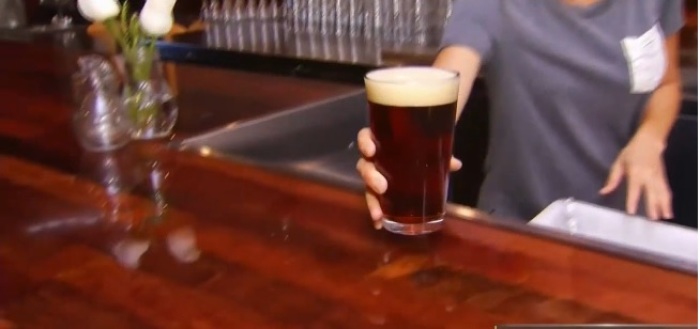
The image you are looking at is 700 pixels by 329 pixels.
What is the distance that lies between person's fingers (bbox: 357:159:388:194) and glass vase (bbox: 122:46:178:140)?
1.86ft

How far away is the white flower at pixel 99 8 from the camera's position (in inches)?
56.4

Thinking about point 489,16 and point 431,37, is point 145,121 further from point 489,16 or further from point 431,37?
point 431,37

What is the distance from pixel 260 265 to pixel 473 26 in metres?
0.60

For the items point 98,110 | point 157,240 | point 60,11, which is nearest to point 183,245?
point 157,240

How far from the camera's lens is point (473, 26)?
4.32ft

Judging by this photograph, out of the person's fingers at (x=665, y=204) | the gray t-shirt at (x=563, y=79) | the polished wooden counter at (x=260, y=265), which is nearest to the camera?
the polished wooden counter at (x=260, y=265)

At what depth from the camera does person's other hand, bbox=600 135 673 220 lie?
1114 mm

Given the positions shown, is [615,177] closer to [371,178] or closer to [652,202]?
[652,202]

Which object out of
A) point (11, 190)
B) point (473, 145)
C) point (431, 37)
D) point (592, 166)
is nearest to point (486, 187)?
point (592, 166)

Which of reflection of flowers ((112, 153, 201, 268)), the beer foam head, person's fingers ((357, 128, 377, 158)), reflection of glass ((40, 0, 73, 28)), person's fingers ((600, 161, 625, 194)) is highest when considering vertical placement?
the beer foam head

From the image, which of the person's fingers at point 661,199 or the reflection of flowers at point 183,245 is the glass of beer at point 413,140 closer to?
the reflection of flowers at point 183,245

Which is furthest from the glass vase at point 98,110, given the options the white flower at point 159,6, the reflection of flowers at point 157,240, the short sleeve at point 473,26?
the short sleeve at point 473,26

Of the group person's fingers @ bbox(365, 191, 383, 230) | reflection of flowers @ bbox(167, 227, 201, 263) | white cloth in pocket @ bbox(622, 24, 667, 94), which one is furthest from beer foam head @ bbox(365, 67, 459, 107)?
white cloth in pocket @ bbox(622, 24, 667, 94)

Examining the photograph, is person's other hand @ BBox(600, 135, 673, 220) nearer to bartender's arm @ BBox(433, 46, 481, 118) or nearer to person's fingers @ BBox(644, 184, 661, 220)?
person's fingers @ BBox(644, 184, 661, 220)
